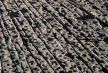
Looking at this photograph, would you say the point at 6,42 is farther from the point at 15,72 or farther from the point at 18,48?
the point at 15,72

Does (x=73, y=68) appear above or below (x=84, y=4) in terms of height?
below

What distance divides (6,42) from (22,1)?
70cm

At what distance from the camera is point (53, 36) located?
74.2 inches

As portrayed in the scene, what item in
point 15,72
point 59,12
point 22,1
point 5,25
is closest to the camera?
point 15,72

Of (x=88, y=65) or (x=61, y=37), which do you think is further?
(x=61, y=37)

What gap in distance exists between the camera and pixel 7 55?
5.54 ft

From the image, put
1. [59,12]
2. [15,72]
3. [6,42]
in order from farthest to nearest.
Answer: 1. [59,12]
2. [6,42]
3. [15,72]

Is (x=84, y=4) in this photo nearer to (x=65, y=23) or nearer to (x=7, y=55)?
(x=65, y=23)

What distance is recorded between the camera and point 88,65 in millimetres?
1595

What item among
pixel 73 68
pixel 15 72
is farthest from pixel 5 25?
pixel 73 68

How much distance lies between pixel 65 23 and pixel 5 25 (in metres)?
0.52

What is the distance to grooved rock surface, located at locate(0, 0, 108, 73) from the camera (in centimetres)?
160

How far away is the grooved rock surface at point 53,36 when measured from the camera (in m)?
1.60

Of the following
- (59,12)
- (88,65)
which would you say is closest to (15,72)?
(88,65)
